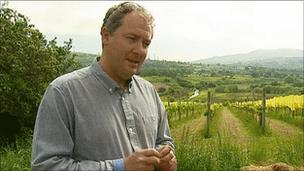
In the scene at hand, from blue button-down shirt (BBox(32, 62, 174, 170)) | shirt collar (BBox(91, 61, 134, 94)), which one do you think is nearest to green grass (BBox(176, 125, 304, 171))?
blue button-down shirt (BBox(32, 62, 174, 170))

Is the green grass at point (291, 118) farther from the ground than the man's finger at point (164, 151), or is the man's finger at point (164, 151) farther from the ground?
the man's finger at point (164, 151)

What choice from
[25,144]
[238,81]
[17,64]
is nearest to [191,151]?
[25,144]

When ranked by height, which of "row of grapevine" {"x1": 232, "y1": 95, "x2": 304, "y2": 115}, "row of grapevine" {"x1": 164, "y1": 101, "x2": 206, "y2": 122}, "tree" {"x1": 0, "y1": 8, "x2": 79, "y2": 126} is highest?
"tree" {"x1": 0, "y1": 8, "x2": 79, "y2": 126}

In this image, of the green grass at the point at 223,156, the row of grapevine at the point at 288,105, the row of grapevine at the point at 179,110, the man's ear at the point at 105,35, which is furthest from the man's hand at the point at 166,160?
the row of grapevine at the point at 179,110

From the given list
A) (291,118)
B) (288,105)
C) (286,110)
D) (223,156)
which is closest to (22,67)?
(223,156)

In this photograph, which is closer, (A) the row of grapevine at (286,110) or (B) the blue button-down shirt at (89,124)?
(B) the blue button-down shirt at (89,124)

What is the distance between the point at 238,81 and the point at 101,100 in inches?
2933

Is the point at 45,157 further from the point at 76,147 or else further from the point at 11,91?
the point at 11,91

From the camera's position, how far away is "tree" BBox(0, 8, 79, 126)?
1214 centimetres

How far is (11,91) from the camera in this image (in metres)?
12.0

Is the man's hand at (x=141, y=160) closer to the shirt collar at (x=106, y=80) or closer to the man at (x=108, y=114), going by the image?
the man at (x=108, y=114)

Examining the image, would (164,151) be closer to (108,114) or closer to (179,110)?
(108,114)

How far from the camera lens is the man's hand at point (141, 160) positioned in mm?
1893

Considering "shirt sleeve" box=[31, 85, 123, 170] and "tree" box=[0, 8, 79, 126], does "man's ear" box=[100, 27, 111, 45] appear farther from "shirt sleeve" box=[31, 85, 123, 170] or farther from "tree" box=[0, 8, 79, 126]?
"tree" box=[0, 8, 79, 126]
